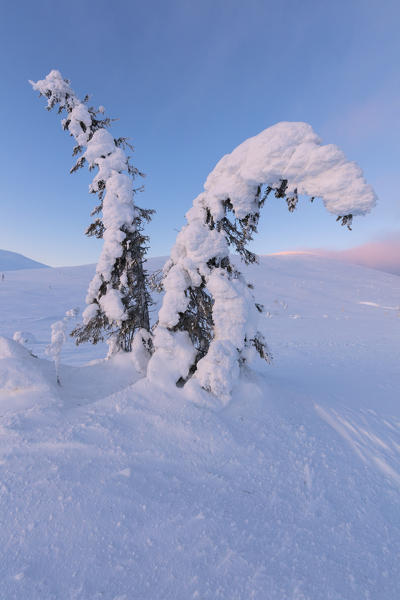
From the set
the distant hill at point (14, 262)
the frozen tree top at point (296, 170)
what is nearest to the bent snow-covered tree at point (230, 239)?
the frozen tree top at point (296, 170)

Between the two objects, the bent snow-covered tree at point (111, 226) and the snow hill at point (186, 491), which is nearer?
the snow hill at point (186, 491)

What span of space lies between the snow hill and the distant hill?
96789mm

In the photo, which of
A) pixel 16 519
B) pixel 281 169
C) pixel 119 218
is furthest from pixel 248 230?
pixel 16 519

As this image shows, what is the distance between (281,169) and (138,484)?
4.38m

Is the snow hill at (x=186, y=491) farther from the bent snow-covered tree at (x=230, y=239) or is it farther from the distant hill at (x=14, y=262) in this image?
the distant hill at (x=14, y=262)

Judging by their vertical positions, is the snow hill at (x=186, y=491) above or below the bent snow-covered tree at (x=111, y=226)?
below

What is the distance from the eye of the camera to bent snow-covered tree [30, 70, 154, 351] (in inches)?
216

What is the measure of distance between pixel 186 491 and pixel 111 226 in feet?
15.6

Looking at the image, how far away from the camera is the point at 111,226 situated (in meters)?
5.53

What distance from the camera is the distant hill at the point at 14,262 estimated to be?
86.4 metres

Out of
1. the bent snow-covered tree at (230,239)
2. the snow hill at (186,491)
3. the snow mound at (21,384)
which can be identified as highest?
the bent snow-covered tree at (230,239)

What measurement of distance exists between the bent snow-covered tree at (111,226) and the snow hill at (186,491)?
990 millimetres

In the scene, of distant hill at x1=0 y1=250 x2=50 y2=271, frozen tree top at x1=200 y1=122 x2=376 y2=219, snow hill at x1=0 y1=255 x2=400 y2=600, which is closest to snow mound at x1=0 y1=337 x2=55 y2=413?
snow hill at x1=0 y1=255 x2=400 y2=600

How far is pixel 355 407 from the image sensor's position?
19.9ft
